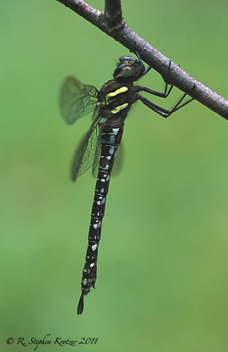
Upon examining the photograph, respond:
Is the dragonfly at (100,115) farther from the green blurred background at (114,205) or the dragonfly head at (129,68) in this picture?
the green blurred background at (114,205)

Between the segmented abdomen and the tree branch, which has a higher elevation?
the tree branch

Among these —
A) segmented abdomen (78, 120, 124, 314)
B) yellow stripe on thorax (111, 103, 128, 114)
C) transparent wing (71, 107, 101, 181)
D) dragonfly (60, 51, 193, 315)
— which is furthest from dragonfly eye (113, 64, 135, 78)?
transparent wing (71, 107, 101, 181)

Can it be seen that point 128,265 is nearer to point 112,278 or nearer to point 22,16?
point 112,278

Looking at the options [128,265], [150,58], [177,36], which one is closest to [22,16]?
Result: [177,36]

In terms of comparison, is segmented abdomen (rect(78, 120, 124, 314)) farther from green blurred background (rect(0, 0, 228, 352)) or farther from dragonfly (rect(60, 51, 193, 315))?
green blurred background (rect(0, 0, 228, 352))

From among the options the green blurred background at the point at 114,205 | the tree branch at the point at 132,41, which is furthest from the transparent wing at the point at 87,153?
the tree branch at the point at 132,41

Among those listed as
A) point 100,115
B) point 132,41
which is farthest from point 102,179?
point 132,41

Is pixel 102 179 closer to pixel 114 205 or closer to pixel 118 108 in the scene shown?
pixel 118 108
